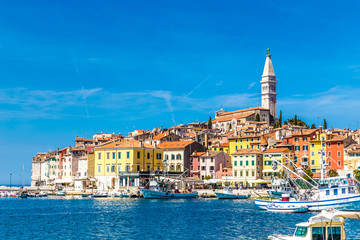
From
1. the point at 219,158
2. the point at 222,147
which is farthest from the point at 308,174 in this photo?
the point at 222,147

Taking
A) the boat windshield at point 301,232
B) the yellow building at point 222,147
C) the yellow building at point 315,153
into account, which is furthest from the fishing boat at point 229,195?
the boat windshield at point 301,232

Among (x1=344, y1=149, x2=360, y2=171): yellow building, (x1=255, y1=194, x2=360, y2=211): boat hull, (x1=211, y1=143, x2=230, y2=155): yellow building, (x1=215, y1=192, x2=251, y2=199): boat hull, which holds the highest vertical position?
(x1=211, y1=143, x2=230, y2=155): yellow building

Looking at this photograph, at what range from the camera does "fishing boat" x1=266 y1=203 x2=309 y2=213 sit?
183 ft

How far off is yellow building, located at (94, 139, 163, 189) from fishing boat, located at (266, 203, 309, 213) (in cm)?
4000

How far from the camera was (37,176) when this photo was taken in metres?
156

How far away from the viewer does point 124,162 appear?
96.9 metres

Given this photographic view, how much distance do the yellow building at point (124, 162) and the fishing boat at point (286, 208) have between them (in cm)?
4000

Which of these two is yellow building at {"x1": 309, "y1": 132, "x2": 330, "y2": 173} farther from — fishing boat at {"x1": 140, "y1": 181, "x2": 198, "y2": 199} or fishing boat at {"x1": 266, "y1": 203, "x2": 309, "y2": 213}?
fishing boat at {"x1": 266, "y1": 203, "x2": 309, "y2": 213}

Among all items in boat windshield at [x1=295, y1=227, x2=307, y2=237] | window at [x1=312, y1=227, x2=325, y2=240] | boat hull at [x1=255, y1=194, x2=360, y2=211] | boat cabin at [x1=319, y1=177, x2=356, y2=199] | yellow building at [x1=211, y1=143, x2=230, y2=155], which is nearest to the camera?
window at [x1=312, y1=227, x2=325, y2=240]

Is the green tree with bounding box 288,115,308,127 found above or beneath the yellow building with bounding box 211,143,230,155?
above

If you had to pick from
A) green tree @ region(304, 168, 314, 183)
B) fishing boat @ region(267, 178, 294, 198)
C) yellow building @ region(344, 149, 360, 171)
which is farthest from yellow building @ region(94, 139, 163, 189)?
yellow building @ region(344, 149, 360, 171)

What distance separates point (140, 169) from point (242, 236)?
59088 millimetres

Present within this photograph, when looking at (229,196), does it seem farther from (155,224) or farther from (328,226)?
(328,226)

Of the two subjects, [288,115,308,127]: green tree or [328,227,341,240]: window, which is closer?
[328,227,341,240]: window
